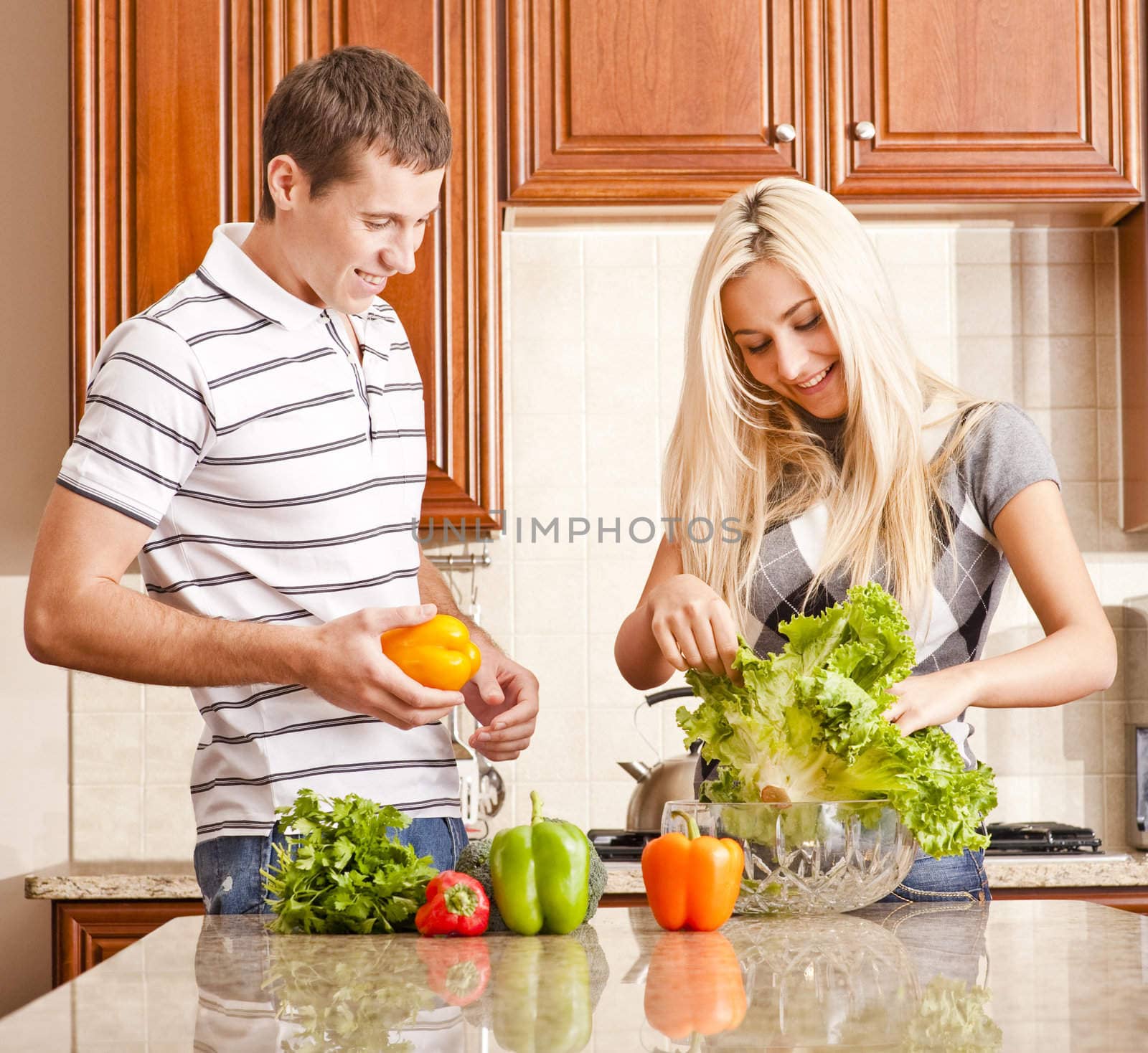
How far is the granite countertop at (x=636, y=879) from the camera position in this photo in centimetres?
224

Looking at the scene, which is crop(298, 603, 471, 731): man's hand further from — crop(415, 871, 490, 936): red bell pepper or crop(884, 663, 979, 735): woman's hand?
crop(884, 663, 979, 735): woman's hand

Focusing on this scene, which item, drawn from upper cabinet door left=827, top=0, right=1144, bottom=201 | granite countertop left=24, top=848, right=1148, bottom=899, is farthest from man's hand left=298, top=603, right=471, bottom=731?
upper cabinet door left=827, top=0, right=1144, bottom=201

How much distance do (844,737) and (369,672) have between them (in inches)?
18.2

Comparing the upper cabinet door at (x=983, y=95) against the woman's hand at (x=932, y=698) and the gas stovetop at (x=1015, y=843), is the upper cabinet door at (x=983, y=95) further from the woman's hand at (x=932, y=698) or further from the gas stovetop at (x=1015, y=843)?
the woman's hand at (x=932, y=698)

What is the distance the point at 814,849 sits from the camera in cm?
114

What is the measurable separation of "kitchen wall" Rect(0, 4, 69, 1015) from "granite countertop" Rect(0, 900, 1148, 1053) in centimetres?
177

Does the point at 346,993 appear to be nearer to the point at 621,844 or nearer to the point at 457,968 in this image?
the point at 457,968

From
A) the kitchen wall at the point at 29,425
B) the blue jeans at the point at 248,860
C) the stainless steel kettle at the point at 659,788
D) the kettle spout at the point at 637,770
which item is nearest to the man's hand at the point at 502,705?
the blue jeans at the point at 248,860

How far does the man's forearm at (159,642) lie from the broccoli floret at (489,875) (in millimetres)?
281

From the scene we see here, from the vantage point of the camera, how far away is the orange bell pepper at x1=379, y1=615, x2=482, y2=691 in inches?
50.8

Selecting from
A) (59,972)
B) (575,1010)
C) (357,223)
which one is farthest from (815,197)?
(59,972)

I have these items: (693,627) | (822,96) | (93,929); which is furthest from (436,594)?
(822,96)

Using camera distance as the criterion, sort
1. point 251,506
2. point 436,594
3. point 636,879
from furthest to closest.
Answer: point 636,879 < point 436,594 < point 251,506

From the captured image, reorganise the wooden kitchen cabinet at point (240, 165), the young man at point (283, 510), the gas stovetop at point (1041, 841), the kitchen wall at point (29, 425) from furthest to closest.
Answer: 1. the kitchen wall at point (29, 425)
2. the wooden kitchen cabinet at point (240, 165)
3. the gas stovetop at point (1041, 841)
4. the young man at point (283, 510)
